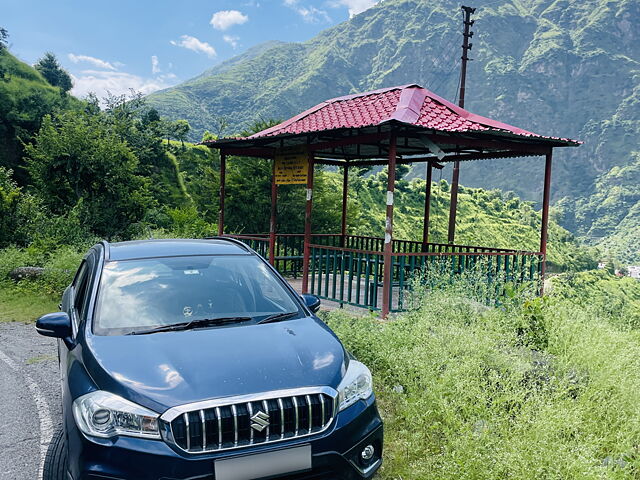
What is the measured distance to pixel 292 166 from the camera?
10.7 meters

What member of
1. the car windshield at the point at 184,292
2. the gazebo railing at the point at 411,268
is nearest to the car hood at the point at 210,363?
the car windshield at the point at 184,292

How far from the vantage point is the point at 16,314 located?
10.1 metres

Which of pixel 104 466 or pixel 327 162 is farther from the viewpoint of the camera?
pixel 327 162

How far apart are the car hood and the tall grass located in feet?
4.26

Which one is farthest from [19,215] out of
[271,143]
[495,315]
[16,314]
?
[495,315]

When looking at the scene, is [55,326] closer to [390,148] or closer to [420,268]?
[390,148]

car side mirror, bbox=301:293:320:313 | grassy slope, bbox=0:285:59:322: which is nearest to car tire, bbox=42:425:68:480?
car side mirror, bbox=301:293:320:313

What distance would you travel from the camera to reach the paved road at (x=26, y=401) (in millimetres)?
4252

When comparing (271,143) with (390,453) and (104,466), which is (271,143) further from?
(104,466)

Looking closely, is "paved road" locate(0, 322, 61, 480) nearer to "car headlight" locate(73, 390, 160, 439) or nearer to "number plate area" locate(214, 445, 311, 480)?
"car headlight" locate(73, 390, 160, 439)

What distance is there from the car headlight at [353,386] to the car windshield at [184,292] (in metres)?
0.84

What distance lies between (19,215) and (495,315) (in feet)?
45.3

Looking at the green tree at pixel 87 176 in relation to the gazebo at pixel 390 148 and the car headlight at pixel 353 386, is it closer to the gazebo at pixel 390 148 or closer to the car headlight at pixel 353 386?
the gazebo at pixel 390 148

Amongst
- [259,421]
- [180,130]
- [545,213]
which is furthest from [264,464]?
[180,130]
